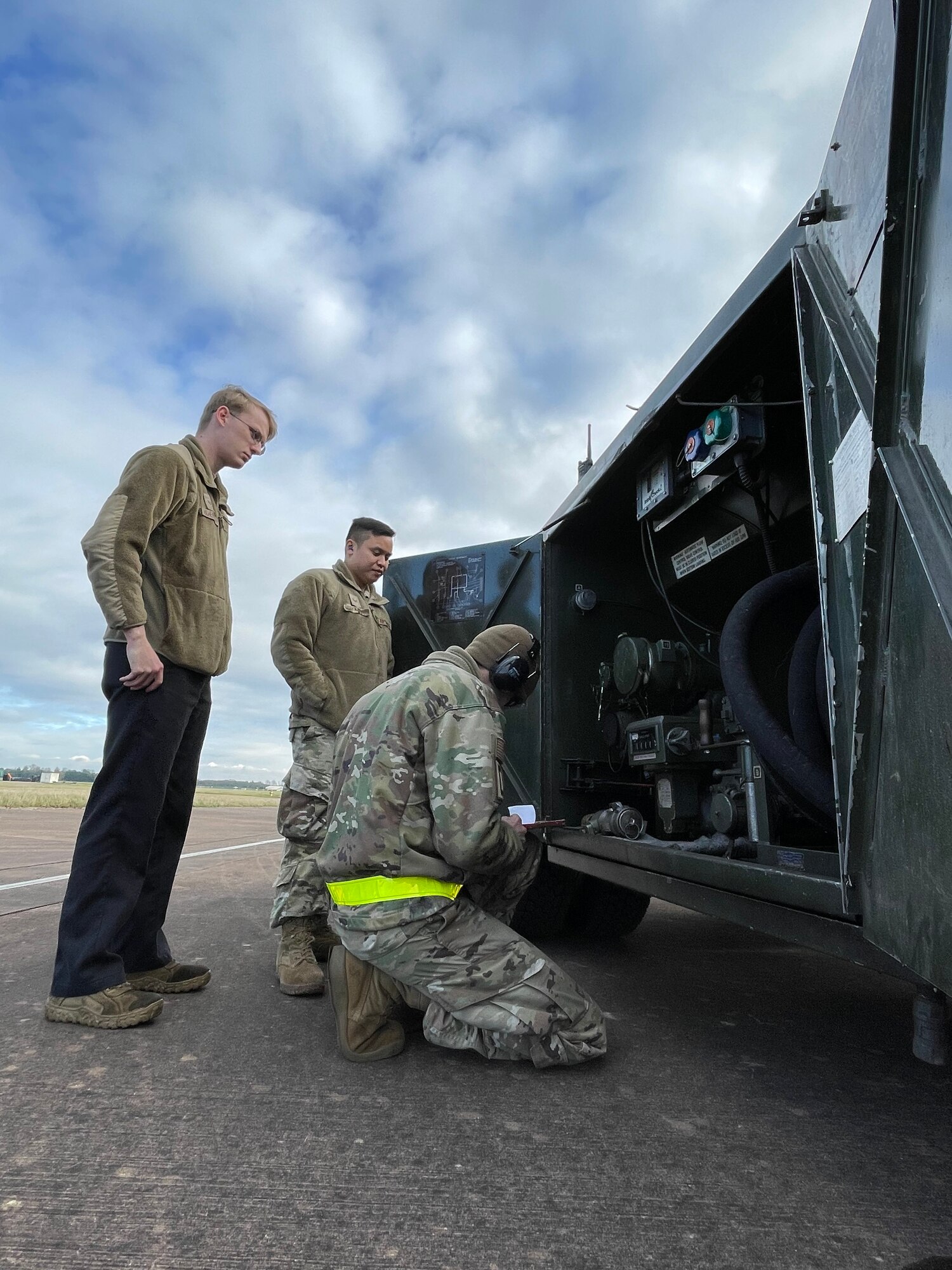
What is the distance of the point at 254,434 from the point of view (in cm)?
288

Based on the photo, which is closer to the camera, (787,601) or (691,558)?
(787,601)

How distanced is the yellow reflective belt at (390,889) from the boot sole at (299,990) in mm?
698

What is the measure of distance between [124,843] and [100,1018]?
1.55 feet

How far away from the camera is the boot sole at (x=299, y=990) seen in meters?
2.79

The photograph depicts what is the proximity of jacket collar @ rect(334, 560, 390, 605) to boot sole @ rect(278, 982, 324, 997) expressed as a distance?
1.77m

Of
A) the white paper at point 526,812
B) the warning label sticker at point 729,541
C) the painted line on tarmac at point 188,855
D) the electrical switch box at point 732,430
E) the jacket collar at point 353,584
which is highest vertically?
the electrical switch box at point 732,430

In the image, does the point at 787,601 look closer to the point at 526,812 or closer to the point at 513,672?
the point at 513,672

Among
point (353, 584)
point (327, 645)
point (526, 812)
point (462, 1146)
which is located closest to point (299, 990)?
point (526, 812)

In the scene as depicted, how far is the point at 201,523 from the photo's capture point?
2.70 meters

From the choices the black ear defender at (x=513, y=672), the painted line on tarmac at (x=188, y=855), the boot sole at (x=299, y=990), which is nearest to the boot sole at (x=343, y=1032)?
the boot sole at (x=299, y=990)

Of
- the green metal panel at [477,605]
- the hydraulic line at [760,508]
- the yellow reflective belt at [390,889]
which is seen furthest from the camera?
the green metal panel at [477,605]

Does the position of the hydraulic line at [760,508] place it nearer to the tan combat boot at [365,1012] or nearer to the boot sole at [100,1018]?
the tan combat boot at [365,1012]

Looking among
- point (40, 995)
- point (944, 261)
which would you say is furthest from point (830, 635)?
point (40, 995)

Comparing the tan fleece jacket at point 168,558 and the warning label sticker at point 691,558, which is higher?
the warning label sticker at point 691,558
